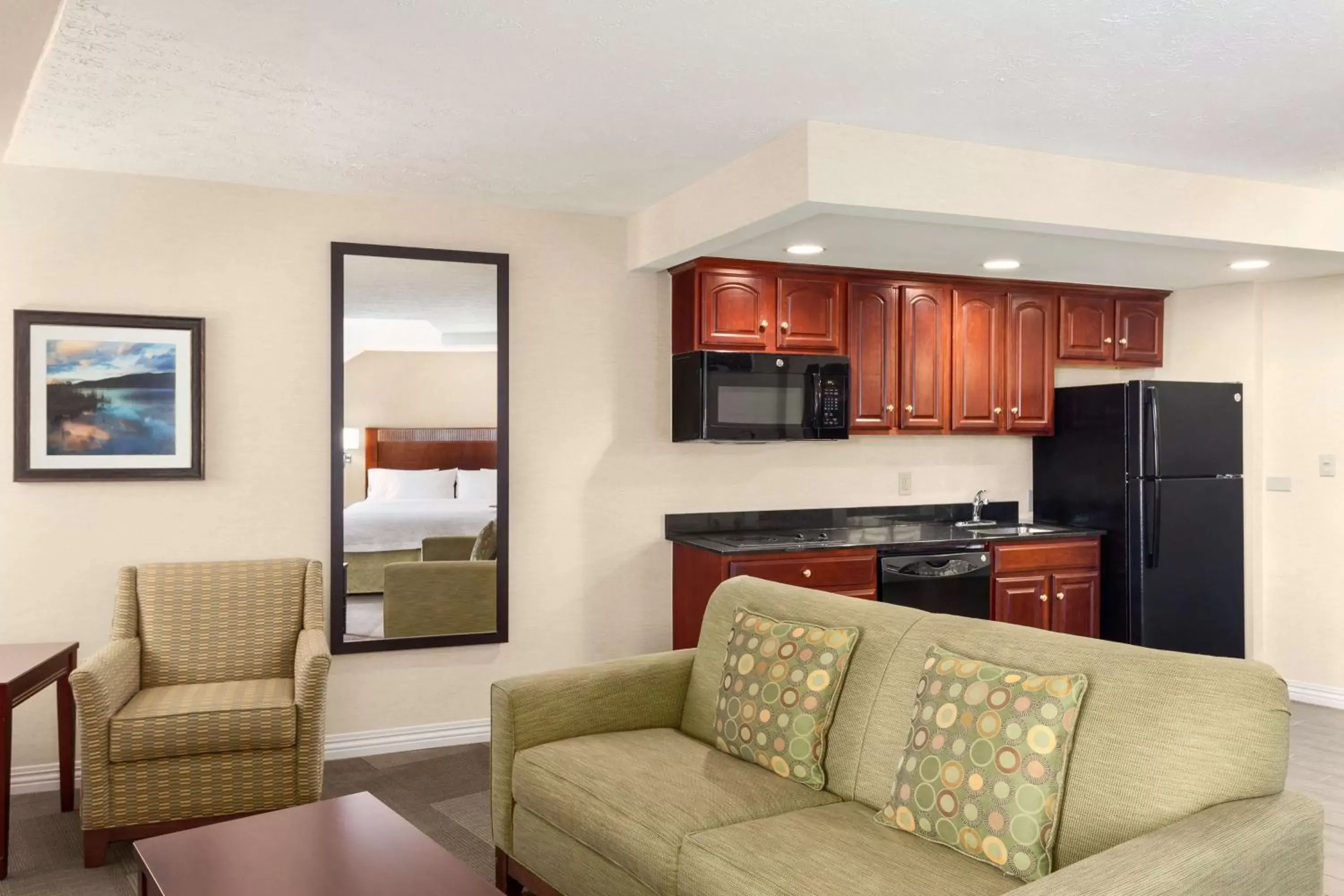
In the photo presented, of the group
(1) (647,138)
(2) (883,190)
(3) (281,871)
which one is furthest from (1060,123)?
(3) (281,871)

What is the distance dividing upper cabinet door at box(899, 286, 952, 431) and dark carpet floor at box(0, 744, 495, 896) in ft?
8.51

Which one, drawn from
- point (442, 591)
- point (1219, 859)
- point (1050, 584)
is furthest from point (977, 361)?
point (1219, 859)

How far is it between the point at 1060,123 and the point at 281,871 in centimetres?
307

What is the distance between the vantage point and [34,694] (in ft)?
10.7

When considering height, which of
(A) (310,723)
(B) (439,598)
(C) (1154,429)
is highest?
(C) (1154,429)

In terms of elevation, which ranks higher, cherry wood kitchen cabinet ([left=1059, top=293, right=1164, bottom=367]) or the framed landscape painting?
cherry wood kitchen cabinet ([left=1059, top=293, right=1164, bottom=367])

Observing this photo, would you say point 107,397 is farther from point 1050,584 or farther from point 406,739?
point 1050,584

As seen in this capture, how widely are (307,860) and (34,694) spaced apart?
162 cm

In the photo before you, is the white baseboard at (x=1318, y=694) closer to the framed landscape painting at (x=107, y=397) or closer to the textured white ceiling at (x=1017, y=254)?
the textured white ceiling at (x=1017, y=254)

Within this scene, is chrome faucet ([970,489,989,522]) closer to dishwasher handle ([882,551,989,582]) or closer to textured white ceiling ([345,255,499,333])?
dishwasher handle ([882,551,989,582])

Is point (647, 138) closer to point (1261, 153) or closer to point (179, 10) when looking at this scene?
point (179, 10)

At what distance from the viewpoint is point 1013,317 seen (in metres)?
5.30

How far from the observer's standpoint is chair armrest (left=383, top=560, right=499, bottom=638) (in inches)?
170

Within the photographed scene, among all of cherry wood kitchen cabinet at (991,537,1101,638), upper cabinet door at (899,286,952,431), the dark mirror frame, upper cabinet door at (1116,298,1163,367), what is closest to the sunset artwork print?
the dark mirror frame
